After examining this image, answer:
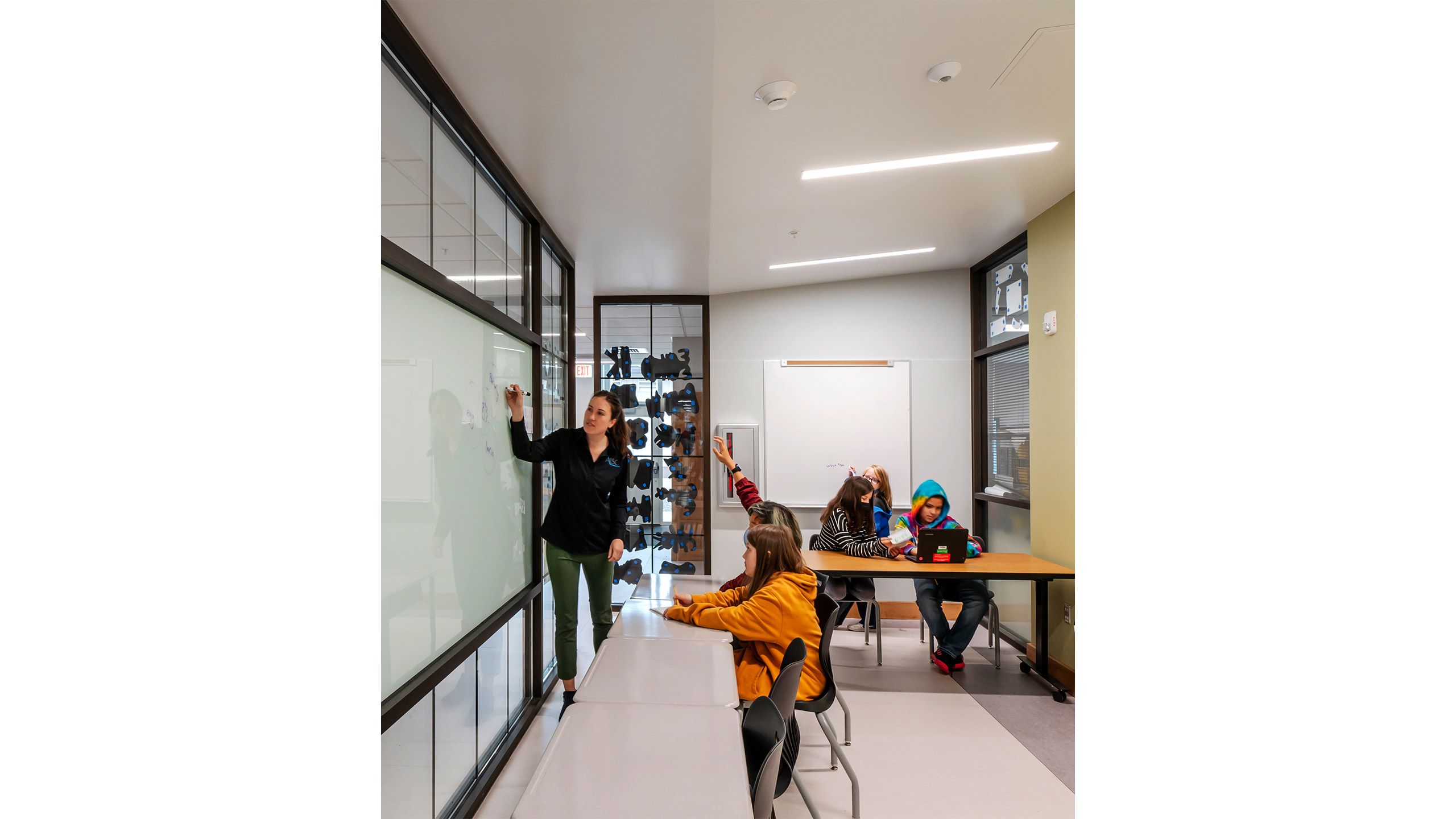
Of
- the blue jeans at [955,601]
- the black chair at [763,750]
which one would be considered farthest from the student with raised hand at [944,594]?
the black chair at [763,750]

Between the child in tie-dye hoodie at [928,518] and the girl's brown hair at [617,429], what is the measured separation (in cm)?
184

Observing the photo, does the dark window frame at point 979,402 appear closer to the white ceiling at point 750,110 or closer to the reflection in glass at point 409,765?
the white ceiling at point 750,110

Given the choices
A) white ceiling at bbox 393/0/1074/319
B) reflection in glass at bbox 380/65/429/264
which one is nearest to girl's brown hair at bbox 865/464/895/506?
white ceiling at bbox 393/0/1074/319

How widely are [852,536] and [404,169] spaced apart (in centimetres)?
323

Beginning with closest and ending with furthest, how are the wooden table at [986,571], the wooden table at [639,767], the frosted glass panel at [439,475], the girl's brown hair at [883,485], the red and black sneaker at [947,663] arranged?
the wooden table at [639,767] < the frosted glass panel at [439,475] < the wooden table at [986,571] < the red and black sneaker at [947,663] < the girl's brown hair at [883,485]

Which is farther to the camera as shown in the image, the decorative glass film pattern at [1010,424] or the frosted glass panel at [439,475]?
the decorative glass film pattern at [1010,424]

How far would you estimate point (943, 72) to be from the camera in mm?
2066

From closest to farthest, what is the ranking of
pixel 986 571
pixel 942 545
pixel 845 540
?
1. pixel 986 571
2. pixel 942 545
3. pixel 845 540

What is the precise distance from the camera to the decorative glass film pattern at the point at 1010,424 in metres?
4.29

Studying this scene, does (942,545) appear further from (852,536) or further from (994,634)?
(994,634)

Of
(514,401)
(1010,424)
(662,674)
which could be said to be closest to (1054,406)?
(1010,424)

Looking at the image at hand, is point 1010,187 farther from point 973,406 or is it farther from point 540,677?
point 540,677

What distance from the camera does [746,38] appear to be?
185 centimetres
